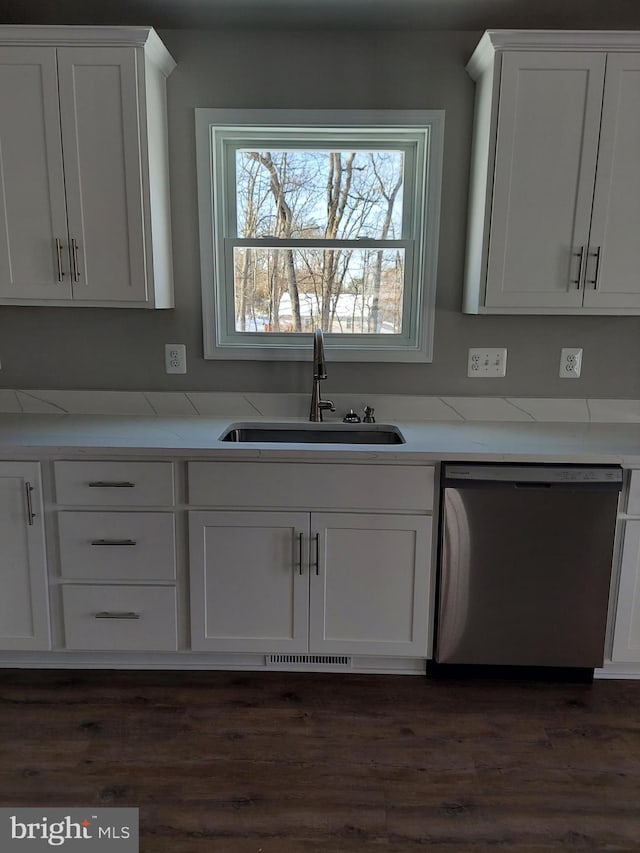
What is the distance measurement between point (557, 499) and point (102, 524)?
1.58m

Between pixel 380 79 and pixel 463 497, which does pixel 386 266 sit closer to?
pixel 380 79

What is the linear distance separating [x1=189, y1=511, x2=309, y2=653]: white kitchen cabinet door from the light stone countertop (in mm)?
239

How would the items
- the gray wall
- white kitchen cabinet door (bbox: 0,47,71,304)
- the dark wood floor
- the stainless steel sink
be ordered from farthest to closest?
the stainless steel sink < the gray wall < white kitchen cabinet door (bbox: 0,47,71,304) < the dark wood floor

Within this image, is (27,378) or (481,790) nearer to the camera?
(481,790)

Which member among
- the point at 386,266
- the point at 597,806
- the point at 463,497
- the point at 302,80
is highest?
the point at 302,80

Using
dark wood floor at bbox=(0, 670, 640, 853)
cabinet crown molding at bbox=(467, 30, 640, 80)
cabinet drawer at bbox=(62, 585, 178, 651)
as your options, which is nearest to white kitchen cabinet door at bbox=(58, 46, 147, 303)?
cabinet drawer at bbox=(62, 585, 178, 651)

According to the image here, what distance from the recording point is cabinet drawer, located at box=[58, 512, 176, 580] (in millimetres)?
2068

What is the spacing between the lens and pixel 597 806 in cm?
163

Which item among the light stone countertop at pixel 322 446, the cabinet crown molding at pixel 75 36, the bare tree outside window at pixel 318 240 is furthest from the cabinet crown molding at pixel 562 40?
Result: the light stone countertop at pixel 322 446

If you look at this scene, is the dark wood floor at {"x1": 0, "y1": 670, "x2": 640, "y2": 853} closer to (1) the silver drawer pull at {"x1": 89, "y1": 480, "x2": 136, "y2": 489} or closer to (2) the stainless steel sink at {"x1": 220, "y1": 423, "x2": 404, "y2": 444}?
(1) the silver drawer pull at {"x1": 89, "y1": 480, "x2": 136, "y2": 489}

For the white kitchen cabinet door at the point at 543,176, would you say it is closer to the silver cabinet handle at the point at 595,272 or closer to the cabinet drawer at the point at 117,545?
the silver cabinet handle at the point at 595,272

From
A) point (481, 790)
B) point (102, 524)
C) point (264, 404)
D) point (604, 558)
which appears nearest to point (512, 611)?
point (604, 558)

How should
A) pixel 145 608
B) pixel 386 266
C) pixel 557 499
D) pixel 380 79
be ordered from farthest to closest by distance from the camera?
pixel 386 266, pixel 380 79, pixel 145 608, pixel 557 499

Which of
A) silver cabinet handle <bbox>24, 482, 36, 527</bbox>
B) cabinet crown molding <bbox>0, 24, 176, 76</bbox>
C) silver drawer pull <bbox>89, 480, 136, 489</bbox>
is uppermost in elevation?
cabinet crown molding <bbox>0, 24, 176, 76</bbox>
